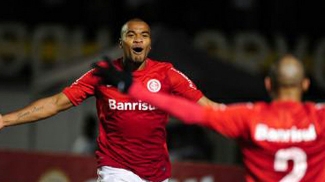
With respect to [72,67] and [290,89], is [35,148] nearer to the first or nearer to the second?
[72,67]

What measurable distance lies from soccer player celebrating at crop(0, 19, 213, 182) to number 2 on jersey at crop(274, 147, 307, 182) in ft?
7.20

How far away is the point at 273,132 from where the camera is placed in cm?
545

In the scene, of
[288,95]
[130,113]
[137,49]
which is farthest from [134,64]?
[288,95]

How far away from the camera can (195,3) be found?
17125 mm

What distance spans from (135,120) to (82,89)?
1.60 feet

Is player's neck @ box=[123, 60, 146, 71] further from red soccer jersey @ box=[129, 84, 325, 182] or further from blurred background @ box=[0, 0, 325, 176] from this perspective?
blurred background @ box=[0, 0, 325, 176]

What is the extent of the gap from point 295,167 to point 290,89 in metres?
0.43

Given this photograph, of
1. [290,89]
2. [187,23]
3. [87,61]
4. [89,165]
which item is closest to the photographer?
[290,89]

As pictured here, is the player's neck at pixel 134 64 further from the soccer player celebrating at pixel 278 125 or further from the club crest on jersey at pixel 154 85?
the soccer player celebrating at pixel 278 125

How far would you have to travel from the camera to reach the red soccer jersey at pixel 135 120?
7.64m

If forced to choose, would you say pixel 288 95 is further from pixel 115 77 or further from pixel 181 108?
pixel 115 77

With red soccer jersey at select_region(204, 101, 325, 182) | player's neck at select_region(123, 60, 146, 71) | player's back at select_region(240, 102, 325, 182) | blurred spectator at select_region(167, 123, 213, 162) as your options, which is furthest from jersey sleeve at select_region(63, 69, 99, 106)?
blurred spectator at select_region(167, 123, 213, 162)

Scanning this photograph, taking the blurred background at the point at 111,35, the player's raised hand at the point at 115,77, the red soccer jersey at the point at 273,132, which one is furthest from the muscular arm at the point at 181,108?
the blurred background at the point at 111,35

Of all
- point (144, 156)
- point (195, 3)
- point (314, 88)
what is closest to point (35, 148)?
point (195, 3)
